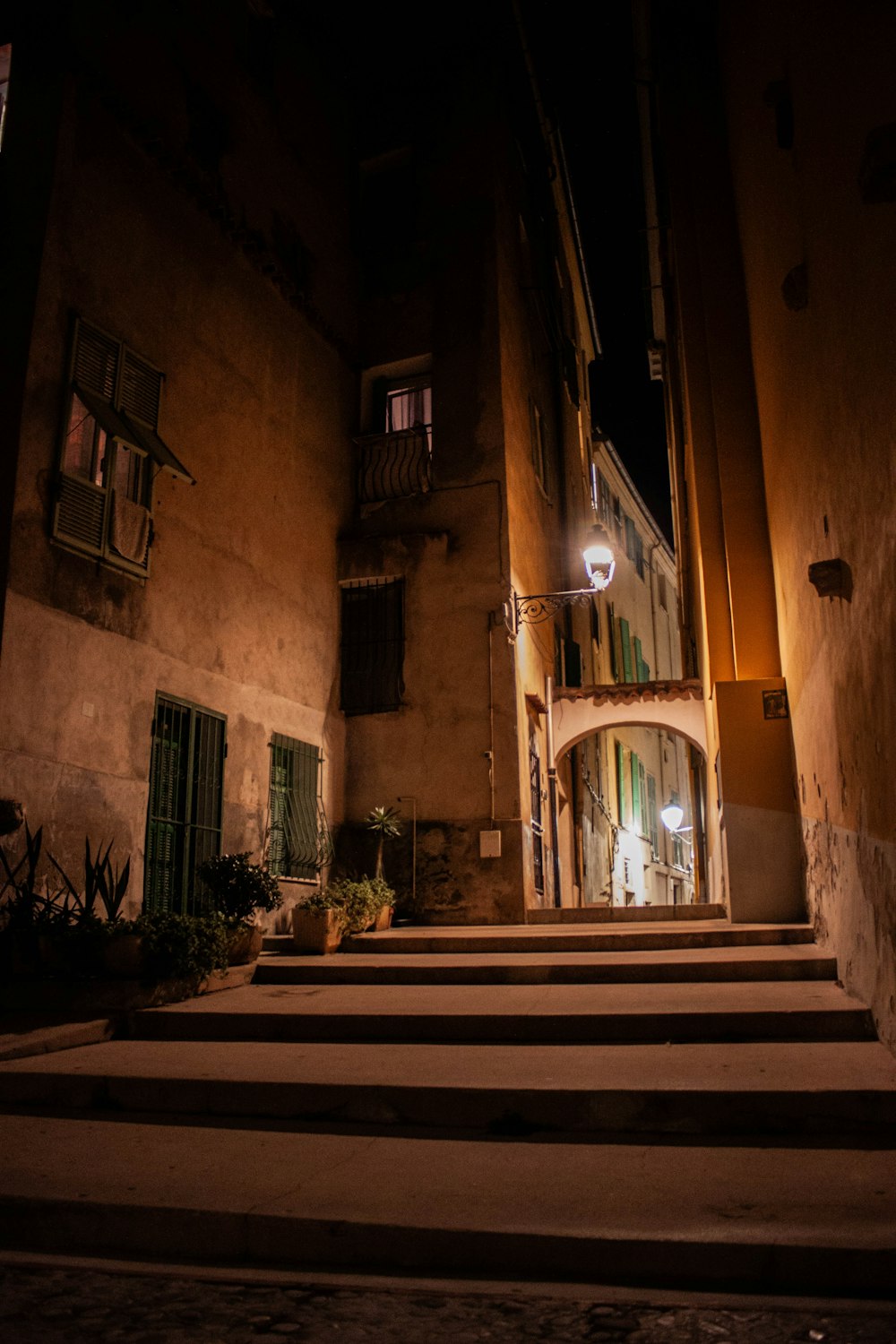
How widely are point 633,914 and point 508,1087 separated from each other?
255 inches

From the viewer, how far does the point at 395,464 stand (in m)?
13.5

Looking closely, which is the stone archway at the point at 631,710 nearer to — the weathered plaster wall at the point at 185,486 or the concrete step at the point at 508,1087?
the weathered plaster wall at the point at 185,486

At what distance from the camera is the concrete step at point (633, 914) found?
10.4 meters

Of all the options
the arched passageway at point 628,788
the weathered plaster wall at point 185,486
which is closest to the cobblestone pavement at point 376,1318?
the weathered plaster wall at point 185,486

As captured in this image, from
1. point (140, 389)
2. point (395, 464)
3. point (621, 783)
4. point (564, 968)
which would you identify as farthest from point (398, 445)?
point (621, 783)

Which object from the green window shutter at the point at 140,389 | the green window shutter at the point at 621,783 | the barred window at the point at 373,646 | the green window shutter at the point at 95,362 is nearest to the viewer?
the green window shutter at the point at 95,362

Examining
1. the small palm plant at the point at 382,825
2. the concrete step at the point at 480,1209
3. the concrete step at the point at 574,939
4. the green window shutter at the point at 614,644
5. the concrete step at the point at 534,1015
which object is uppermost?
the green window shutter at the point at 614,644

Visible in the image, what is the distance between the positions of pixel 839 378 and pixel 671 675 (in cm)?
2364

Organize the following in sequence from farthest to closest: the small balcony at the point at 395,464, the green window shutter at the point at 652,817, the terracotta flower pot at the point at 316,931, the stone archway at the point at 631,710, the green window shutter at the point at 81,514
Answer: the green window shutter at the point at 652,817 → the stone archway at the point at 631,710 → the small balcony at the point at 395,464 → the terracotta flower pot at the point at 316,931 → the green window shutter at the point at 81,514

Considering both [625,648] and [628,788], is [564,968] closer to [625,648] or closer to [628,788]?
[628,788]

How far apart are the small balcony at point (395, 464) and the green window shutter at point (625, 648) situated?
1024 centimetres

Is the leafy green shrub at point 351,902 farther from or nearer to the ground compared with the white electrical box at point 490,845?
nearer to the ground

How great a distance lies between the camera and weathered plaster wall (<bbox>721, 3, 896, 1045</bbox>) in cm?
461

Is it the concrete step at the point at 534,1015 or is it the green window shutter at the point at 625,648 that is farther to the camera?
the green window shutter at the point at 625,648
